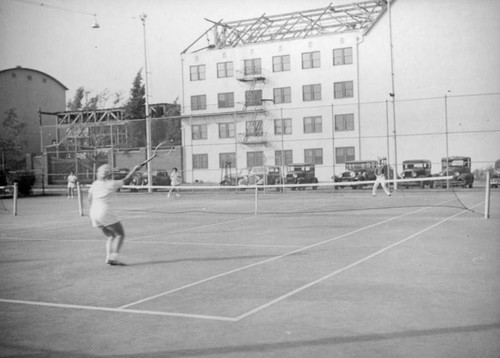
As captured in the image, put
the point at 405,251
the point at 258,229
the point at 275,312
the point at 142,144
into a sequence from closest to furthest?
1. the point at 275,312
2. the point at 405,251
3. the point at 258,229
4. the point at 142,144

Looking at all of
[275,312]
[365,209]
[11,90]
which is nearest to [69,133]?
[11,90]

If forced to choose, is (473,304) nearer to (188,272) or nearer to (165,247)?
(188,272)

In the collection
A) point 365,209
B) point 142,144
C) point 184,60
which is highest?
point 184,60

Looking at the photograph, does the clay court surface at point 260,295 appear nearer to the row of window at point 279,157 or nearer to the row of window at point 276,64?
the row of window at point 279,157

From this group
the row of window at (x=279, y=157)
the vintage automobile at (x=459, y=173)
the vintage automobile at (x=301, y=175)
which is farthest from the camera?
the row of window at (x=279, y=157)

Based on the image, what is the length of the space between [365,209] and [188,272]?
1286 centimetres

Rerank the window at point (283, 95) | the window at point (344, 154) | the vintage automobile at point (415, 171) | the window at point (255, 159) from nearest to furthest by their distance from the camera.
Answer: the vintage automobile at point (415, 171)
the window at point (344, 154)
the window at point (255, 159)
the window at point (283, 95)

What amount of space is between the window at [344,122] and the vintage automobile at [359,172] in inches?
427

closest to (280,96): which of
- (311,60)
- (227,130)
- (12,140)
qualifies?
(311,60)

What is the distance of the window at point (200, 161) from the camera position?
57.2 m

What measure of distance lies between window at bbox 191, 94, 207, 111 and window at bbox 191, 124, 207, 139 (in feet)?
6.57

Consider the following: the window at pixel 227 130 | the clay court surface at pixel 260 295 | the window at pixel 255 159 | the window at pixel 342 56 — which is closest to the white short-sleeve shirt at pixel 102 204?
the clay court surface at pixel 260 295

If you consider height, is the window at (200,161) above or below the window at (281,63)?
below

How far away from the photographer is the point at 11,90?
169 ft
